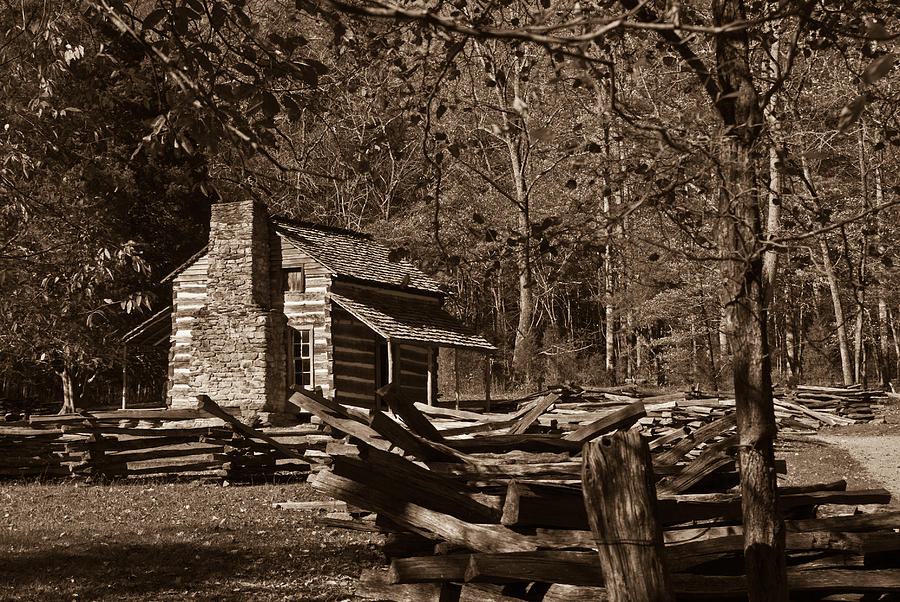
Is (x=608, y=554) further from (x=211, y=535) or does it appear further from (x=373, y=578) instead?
(x=211, y=535)

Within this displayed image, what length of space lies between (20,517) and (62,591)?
470cm

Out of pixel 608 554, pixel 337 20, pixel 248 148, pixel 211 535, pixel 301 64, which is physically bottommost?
pixel 211 535

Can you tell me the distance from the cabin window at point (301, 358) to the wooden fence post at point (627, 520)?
20442mm

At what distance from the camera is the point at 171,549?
359 inches

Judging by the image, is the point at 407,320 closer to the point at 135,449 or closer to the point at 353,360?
the point at 353,360

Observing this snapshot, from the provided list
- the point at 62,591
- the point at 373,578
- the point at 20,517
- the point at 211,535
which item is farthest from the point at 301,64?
the point at 20,517

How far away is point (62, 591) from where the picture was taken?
23.7ft

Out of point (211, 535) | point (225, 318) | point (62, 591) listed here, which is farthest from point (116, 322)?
point (62, 591)

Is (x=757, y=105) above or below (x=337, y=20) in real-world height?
below

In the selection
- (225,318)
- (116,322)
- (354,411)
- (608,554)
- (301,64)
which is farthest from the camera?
(116,322)

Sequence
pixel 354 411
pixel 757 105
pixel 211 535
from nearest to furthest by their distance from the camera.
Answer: pixel 757 105
pixel 354 411
pixel 211 535

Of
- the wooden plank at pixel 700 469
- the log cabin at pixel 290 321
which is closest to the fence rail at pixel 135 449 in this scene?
the log cabin at pixel 290 321

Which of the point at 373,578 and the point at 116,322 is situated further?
the point at 116,322

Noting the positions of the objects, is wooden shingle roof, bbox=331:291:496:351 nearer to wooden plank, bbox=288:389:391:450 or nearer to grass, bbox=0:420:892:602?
grass, bbox=0:420:892:602
